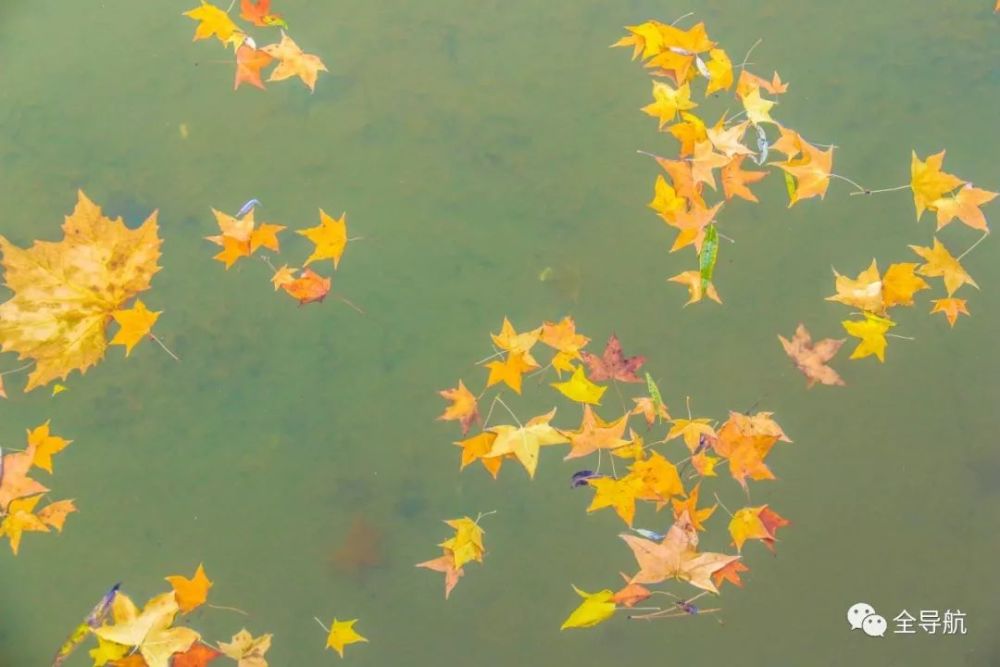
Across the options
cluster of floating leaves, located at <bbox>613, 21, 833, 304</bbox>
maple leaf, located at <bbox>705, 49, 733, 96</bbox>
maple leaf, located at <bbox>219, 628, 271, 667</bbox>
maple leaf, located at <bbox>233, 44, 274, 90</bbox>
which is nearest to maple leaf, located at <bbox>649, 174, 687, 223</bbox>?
cluster of floating leaves, located at <bbox>613, 21, 833, 304</bbox>

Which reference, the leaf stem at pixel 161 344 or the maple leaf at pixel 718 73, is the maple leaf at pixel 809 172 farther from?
the leaf stem at pixel 161 344

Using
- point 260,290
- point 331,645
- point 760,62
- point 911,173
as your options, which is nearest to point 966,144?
point 911,173

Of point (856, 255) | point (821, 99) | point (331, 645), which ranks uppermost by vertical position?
point (821, 99)

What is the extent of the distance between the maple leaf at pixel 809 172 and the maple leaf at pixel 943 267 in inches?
8.5

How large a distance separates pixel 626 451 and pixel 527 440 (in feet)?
0.60

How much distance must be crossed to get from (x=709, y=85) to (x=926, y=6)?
Result: 1.65ft

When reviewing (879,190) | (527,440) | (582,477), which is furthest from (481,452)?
(879,190)

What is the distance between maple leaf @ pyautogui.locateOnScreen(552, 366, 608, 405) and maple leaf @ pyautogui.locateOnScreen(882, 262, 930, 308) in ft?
1.94

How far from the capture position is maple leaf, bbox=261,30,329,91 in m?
1.60

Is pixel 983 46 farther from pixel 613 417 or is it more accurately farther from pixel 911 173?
pixel 613 417

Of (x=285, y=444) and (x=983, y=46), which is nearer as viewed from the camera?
(x=285, y=444)

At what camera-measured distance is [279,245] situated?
1550 mm

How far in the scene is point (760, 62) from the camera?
64.7 inches

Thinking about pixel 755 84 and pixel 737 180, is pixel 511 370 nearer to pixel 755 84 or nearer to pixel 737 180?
pixel 737 180
